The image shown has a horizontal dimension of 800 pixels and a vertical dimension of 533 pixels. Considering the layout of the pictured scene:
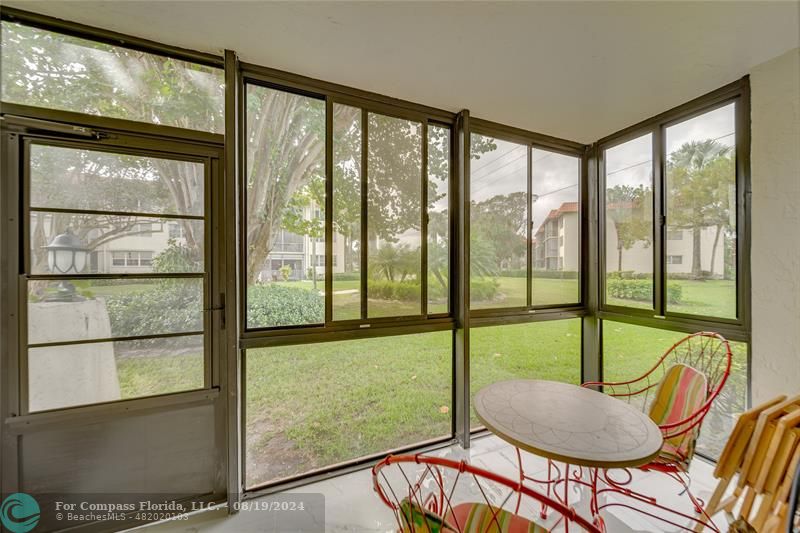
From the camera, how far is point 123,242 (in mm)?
1714

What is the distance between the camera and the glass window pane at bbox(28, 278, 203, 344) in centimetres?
156

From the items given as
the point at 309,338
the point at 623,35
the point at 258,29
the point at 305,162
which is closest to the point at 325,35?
the point at 258,29

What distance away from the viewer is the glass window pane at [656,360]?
2.17 m

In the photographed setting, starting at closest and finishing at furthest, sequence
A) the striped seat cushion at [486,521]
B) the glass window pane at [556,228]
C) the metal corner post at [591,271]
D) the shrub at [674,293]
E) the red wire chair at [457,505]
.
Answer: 1. the red wire chair at [457,505]
2. the striped seat cushion at [486,521]
3. the shrub at [674,293]
4. the glass window pane at [556,228]
5. the metal corner post at [591,271]

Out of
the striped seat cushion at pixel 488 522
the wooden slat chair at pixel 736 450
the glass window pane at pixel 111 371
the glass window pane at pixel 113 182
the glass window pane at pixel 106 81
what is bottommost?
the striped seat cushion at pixel 488 522

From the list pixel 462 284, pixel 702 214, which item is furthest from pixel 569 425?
pixel 702 214

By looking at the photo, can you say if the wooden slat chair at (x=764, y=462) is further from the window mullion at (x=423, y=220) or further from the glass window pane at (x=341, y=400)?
the window mullion at (x=423, y=220)

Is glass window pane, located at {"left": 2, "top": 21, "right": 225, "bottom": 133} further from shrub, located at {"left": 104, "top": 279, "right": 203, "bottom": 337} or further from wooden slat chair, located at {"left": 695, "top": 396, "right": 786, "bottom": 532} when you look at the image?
wooden slat chair, located at {"left": 695, "top": 396, "right": 786, "bottom": 532}

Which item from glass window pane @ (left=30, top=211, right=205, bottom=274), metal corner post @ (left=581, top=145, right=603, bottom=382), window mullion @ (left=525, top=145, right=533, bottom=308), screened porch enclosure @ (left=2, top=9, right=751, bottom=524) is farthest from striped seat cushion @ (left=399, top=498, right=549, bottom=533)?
metal corner post @ (left=581, top=145, right=603, bottom=382)

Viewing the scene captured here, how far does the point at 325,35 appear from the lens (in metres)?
1.69

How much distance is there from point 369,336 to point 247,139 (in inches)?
62.9

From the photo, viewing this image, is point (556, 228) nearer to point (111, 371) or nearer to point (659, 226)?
point (659, 226)

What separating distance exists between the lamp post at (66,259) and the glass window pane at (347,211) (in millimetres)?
1378

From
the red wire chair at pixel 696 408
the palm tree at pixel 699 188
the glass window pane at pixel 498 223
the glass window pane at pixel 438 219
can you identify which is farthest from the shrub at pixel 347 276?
the palm tree at pixel 699 188
